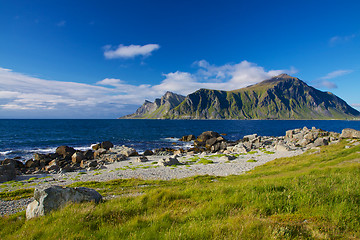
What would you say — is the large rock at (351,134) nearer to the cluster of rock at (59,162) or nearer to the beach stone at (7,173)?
the cluster of rock at (59,162)

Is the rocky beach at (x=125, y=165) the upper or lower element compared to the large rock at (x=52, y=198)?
lower

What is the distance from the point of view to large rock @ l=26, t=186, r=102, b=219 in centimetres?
827

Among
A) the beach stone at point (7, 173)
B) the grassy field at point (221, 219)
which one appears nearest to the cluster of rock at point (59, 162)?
the beach stone at point (7, 173)

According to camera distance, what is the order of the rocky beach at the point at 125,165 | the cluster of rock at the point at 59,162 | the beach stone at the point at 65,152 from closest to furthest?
1. the rocky beach at the point at 125,165
2. the cluster of rock at the point at 59,162
3. the beach stone at the point at 65,152

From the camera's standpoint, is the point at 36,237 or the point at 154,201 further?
the point at 154,201

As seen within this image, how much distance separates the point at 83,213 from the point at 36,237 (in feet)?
4.90

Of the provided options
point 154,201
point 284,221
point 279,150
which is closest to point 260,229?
point 284,221

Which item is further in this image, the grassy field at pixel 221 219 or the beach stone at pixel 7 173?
the beach stone at pixel 7 173

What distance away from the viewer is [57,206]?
8.51m

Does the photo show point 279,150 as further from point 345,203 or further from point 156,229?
point 156,229

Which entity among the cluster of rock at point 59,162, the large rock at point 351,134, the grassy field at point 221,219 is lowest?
the cluster of rock at point 59,162

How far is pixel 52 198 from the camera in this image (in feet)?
28.3

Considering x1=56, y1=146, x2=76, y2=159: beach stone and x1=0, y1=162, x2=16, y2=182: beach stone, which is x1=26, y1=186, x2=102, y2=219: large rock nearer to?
x1=0, y1=162, x2=16, y2=182: beach stone

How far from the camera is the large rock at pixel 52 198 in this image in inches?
325
